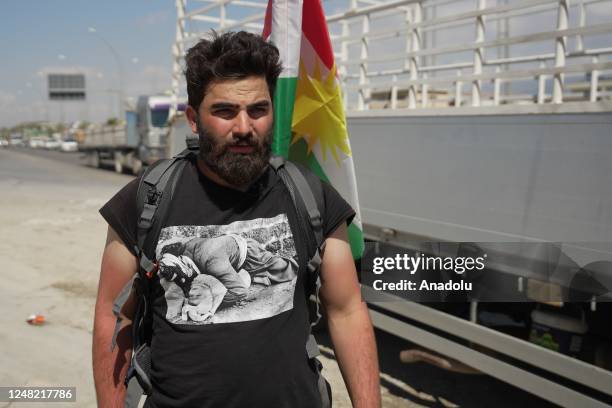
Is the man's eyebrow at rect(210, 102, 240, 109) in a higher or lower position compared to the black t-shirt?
higher

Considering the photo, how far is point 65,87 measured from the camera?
60.6 metres

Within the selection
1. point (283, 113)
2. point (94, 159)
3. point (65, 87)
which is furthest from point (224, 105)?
point (65, 87)

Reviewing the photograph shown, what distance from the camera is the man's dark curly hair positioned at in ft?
6.08

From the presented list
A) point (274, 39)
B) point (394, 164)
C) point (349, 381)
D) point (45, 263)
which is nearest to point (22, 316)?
point (45, 263)

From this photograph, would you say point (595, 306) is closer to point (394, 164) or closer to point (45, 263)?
point (394, 164)

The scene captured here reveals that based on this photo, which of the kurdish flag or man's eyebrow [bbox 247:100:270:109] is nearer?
man's eyebrow [bbox 247:100:270:109]

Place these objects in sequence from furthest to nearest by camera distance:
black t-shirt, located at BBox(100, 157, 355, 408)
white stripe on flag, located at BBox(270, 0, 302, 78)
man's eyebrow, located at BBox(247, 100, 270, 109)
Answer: white stripe on flag, located at BBox(270, 0, 302, 78) → man's eyebrow, located at BBox(247, 100, 270, 109) → black t-shirt, located at BBox(100, 157, 355, 408)

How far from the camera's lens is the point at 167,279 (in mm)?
1845

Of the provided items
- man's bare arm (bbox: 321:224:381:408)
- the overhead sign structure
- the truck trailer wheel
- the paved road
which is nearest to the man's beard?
man's bare arm (bbox: 321:224:381:408)

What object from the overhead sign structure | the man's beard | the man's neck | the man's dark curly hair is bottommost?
the man's neck

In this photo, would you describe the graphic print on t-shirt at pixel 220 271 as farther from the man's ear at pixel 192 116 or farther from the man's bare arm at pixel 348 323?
the man's ear at pixel 192 116

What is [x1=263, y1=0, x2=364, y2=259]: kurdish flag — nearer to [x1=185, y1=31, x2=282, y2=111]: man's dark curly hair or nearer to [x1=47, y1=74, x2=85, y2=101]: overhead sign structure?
[x1=185, y1=31, x2=282, y2=111]: man's dark curly hair

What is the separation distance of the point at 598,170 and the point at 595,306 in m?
0.95

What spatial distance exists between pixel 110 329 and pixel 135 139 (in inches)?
983
